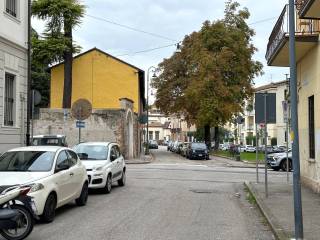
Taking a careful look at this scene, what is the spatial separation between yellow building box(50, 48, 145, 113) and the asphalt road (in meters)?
32.0

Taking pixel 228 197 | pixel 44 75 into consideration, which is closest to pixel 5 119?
pixel 228 197

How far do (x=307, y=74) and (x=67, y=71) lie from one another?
101ft

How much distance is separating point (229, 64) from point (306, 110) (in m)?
36.4

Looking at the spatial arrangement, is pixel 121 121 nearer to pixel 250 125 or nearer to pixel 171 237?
pixel 171 237

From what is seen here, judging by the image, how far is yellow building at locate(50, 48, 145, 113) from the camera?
1944 inches

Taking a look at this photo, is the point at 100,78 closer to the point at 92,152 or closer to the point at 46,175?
the point at 92,152

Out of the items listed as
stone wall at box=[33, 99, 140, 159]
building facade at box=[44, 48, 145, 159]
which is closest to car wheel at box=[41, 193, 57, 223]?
stone wall at box=[33, 99, 140, 159]

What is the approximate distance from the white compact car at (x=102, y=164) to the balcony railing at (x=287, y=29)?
6230 mm

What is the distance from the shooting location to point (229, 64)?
178 feet

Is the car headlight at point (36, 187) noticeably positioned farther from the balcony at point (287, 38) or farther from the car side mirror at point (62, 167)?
the balcony at point (287, 38)

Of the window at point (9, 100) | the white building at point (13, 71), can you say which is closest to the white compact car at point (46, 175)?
the white building at point (13, 71)

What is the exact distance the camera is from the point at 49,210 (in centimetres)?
1066

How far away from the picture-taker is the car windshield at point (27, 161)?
11211 mm

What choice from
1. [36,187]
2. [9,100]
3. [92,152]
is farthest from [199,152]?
[36,187]
